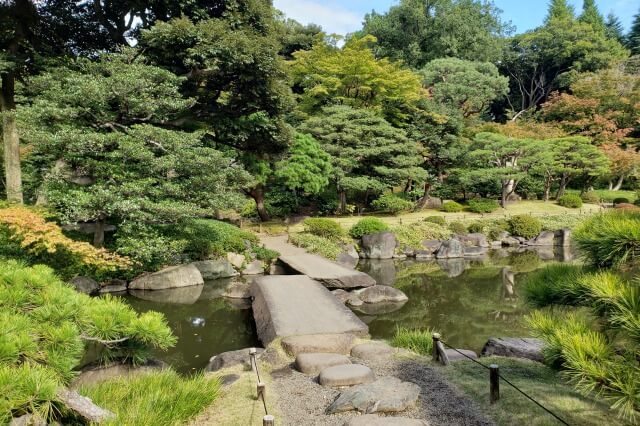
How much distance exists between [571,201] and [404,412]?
949 inches

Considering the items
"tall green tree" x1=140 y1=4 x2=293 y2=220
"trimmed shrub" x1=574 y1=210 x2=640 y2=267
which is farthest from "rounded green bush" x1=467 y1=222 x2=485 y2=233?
"trimmed shrub" x1=574 y1=210 x2=640 y2=267

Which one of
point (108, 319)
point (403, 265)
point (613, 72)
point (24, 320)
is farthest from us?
point (613, 72)

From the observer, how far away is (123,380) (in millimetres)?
4188

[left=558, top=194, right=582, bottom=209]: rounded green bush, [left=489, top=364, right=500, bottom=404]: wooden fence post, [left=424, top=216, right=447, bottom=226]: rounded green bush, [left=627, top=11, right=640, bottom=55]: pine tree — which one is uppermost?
[left=627, top=11, right=640, bottom=55]: pine tree

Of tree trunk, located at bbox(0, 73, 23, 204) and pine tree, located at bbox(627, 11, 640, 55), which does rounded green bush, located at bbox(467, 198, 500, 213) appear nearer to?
tree trunk, located at bbox(0, 73, 23, 204)

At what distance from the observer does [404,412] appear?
3.79 m

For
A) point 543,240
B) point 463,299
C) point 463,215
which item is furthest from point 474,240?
point 463,299

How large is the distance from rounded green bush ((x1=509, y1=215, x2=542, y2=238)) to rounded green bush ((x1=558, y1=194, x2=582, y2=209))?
21.4ft

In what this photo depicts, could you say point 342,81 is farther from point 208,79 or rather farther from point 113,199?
point 113,199

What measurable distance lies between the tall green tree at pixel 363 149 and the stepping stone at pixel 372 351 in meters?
13.1

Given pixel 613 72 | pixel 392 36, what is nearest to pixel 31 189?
pixel 392 36

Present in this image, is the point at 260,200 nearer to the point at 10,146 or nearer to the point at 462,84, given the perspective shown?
the point at 10,146

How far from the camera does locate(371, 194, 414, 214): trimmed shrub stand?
65.3ft

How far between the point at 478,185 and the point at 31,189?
2152cm
